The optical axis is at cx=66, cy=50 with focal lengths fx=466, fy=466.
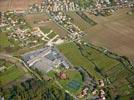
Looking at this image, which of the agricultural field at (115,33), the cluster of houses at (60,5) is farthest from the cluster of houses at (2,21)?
the agricultural field at (115,33)

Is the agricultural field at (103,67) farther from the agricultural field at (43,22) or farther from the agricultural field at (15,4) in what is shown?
the agricultural field at (15,4)

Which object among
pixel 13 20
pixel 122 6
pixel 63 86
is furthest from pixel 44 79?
pixel 122 6

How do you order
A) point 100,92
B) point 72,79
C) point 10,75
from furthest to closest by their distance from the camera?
point 10,75
point 72,79
point 100,92

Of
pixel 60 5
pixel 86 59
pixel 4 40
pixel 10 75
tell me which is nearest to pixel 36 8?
pixel 60 5

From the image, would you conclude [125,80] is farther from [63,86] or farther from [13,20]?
[13,20]

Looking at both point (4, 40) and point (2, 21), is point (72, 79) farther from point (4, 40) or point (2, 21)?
point (2, 21)
